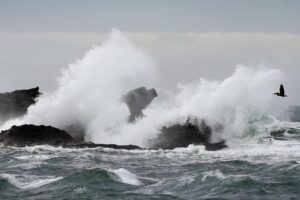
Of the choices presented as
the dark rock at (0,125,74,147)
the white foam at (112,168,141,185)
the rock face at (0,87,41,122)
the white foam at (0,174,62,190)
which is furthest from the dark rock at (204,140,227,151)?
the rock face at (0,87,41,122)

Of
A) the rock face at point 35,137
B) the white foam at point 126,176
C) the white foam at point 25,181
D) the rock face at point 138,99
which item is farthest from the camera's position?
the rock face at point 138,99

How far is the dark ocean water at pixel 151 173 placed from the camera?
91.7 ft

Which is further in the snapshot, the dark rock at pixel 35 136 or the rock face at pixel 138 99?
the rock face at pixel 138 99

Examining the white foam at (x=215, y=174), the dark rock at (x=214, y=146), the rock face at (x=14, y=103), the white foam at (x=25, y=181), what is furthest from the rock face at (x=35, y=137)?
the white foam at (x=215, y=174)

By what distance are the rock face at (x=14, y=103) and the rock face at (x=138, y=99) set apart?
33.6 ft

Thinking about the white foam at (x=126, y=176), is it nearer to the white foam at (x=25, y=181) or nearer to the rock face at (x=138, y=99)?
the white foam at (x=25, y=181)

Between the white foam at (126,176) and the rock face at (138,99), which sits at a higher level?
the rock face at (138,99)

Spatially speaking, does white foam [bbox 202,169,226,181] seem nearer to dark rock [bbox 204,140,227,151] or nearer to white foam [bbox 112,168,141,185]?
white foam [bbox 112,168,141,185]

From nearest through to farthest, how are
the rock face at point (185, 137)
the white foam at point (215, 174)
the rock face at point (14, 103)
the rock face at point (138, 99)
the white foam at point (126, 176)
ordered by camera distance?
the white foam at point (126, 176)
the white foam at point (215, 174)
the rock face at point (185, 137)
the rock face at point (138, 99)
the rock face at point (14, 103)

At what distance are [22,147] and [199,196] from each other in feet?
80.6

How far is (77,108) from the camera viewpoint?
58.8 meters

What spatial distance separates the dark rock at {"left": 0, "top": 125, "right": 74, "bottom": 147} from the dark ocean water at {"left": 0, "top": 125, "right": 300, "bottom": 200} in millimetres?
1883

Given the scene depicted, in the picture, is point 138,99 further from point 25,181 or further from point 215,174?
point 25,181

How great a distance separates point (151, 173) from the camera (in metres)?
34.4
